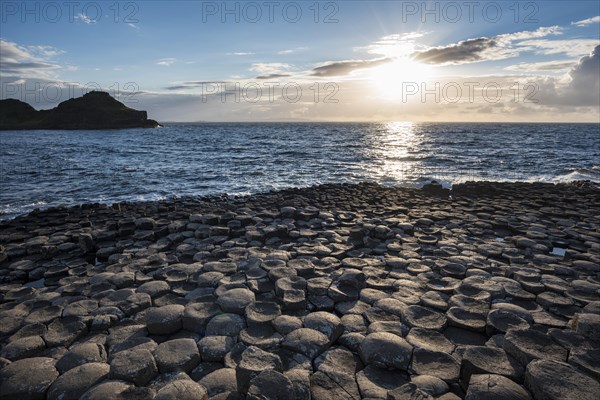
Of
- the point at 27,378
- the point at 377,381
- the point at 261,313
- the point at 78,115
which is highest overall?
the point at 78,115

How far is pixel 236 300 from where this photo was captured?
4.96 metres

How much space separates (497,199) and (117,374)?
1454cm

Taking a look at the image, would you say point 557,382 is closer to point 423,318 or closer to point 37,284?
point 423,318

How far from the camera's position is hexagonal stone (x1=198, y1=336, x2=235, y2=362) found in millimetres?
3896

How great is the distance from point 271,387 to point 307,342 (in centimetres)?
99

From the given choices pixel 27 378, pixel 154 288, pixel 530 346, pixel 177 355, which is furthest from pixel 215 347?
pixel 530 346

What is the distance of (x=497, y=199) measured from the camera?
13.8 m

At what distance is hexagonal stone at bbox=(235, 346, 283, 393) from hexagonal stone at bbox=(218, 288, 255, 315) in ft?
3.20

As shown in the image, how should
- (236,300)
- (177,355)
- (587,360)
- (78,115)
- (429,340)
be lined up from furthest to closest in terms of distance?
(78,115) → (236,300) → (429,340) → (177,355) → (587,360)

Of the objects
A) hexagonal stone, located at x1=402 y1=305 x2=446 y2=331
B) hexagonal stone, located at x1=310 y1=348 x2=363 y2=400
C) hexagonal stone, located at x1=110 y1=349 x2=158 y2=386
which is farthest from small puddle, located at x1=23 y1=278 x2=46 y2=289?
hexagonal stone, located at x1=402 y1=305 x2=446 y2=331

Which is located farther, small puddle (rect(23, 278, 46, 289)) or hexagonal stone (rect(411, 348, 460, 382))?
small puddle (rect(23, 278, 46, 289))

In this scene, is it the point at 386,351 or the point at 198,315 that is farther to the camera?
the point at 198,315

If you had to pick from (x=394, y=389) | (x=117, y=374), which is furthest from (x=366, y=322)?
(x=117, y=374)

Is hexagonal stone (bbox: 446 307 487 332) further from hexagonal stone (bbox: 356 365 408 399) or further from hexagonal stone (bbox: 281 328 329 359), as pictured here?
hexagonal stone (bbox: 281 328 329 359)
